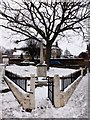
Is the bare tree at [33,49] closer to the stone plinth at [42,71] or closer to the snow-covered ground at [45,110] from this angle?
the stone plinth at [42,71]

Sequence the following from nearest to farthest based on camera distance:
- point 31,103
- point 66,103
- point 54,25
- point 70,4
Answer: point 31,103 → point 66,103 → point 70,4 → point 54,25

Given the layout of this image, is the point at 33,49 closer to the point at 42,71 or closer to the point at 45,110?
the point at 42,71

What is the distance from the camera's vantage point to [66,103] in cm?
916

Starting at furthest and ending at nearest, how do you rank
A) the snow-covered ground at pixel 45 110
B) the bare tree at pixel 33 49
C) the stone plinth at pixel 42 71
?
the bare tree at pixel 33 49 < the stone plinth at pixel 42 71 < the snow-covered ground at pixel 45 110

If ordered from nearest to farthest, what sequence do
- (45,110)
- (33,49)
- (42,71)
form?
(45,110)
(42,71)
(33,49)

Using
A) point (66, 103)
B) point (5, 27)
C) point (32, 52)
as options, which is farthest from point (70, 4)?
point (32, 52)

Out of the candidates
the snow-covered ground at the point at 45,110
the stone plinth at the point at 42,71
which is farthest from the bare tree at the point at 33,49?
the snow-covered ground at the point at 45,110

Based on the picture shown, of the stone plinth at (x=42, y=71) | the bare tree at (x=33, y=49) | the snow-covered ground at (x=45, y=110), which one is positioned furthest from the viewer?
the bare tree at (x=33, y=49)

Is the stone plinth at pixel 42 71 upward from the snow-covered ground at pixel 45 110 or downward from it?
upward

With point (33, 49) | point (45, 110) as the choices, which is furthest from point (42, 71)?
point (33, 49)

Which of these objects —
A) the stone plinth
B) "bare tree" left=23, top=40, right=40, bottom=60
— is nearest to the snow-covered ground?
the stone plinth

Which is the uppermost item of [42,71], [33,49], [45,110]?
[33,49]

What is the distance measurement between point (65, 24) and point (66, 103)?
2100cm

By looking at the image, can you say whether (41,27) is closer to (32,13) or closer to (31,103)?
(32,13)
